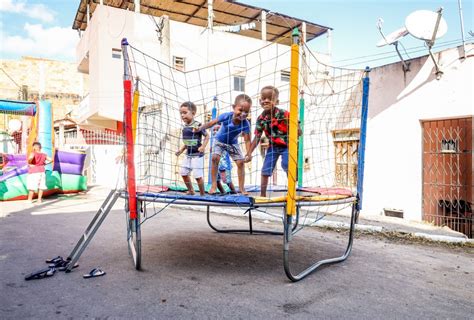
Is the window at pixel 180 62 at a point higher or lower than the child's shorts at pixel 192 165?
higher

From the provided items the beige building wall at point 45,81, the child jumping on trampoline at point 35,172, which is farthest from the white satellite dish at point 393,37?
the beige building wall at point 45,81

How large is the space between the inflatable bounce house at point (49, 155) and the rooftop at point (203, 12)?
853cm

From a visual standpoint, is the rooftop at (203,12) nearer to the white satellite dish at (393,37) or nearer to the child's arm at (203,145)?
the white satellite dish at (393,37)

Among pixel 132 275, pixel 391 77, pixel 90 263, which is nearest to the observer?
pixel 132 275

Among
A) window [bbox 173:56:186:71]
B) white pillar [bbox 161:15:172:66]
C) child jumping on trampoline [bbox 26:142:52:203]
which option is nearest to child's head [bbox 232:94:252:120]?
child jumping on trampoline [bbox 26:142:52:203]

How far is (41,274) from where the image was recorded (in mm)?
3182

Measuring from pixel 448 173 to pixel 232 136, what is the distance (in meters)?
5.64

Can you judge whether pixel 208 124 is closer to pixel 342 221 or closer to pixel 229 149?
pixel 229 149

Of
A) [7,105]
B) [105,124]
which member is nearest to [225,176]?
[7,105]

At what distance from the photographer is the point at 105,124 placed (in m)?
18.2

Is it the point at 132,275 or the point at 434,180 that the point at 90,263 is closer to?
the point at 132,275

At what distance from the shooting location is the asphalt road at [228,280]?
255 centimetres

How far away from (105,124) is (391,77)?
45.6 ft

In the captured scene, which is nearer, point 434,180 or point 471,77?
point 471,77
